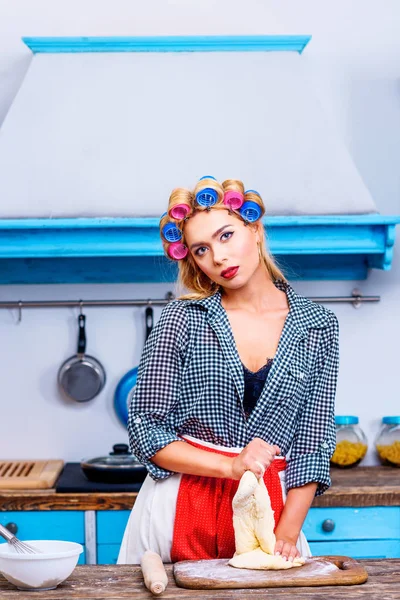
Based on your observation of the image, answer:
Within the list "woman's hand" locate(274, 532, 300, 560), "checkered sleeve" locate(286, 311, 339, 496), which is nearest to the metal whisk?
"woman's hand" locate(274, 532, 300, 560)

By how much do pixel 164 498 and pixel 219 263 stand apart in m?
0.47

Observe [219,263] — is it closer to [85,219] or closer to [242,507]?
[242,507]

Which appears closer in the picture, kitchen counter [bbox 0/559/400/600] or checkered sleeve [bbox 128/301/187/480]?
kitchen counter [bbox 0/559/400/600]

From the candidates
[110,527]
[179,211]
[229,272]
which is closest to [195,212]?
[179,211]

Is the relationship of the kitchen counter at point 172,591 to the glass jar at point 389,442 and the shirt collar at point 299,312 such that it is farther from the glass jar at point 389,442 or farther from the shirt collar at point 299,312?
the glass jar at point 389,442

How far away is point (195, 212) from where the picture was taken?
5.28 feet

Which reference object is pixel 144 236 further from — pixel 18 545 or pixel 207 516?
pixel 18 545

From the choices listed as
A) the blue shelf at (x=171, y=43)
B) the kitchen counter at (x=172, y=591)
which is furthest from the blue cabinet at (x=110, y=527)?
the blue shelf at (x=171, y=43)

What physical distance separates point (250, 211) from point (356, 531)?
1220 mm

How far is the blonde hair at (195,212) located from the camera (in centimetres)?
160

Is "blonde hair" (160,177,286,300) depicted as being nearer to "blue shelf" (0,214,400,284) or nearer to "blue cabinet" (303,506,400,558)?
"blue shelf" (0,214,400,284)

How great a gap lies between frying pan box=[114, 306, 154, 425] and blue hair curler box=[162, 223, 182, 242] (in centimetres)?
121

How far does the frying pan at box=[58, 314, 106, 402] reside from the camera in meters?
2.81

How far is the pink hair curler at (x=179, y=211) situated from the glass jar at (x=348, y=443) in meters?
1.32
